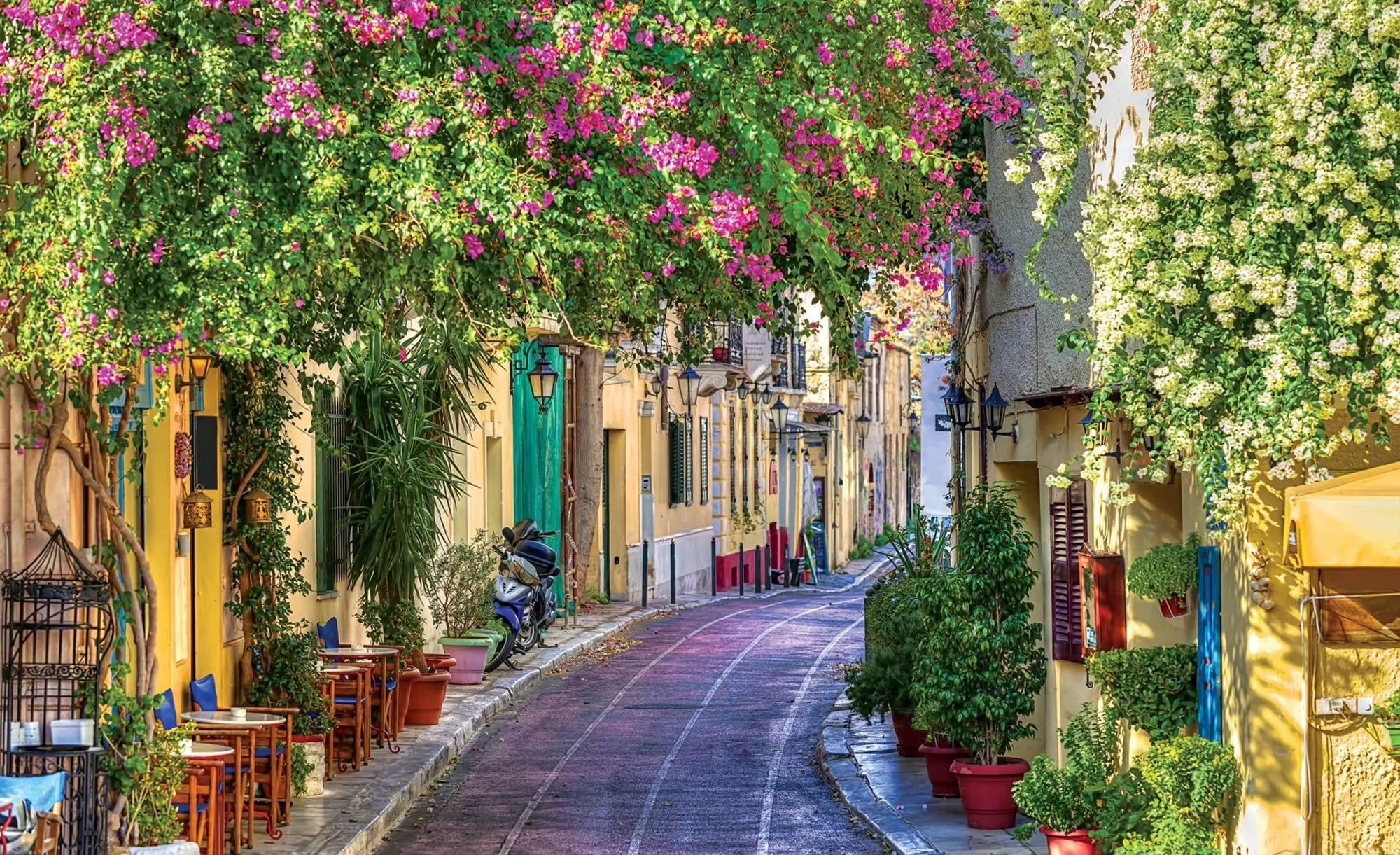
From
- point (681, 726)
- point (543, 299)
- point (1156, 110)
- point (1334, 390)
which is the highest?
point (1156, 110)

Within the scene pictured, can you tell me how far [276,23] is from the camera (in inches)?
322

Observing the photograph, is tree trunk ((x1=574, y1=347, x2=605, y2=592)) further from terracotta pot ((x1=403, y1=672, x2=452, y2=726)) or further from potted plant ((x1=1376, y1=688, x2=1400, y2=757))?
potted plant ((x1=1376, y1=688, x2=1400, y2=757))

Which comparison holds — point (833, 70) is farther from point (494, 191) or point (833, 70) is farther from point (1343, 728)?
point (1343, 728)

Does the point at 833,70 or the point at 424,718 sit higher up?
the point at 833,70

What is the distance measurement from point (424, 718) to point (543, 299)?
8335 millimetres

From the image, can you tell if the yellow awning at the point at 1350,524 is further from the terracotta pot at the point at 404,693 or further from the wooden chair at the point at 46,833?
the terracotta pot at the point at 404,693

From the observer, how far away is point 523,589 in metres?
22.0

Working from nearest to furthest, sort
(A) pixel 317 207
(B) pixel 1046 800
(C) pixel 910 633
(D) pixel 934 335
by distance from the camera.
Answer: (A) pixel 317 207
(B) pixel 1046 800
(C) pixel 910 633
(D) pixel 934 335

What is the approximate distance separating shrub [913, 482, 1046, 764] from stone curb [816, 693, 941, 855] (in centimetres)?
73

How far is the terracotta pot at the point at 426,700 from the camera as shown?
55.3 feet

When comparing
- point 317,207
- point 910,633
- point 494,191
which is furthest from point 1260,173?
point 910,633

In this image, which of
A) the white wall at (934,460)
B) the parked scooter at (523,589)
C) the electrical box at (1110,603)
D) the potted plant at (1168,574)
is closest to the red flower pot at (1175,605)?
the potted plant at (1168,574)

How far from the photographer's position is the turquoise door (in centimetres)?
2728

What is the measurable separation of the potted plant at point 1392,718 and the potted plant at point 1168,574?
60.2 inches
